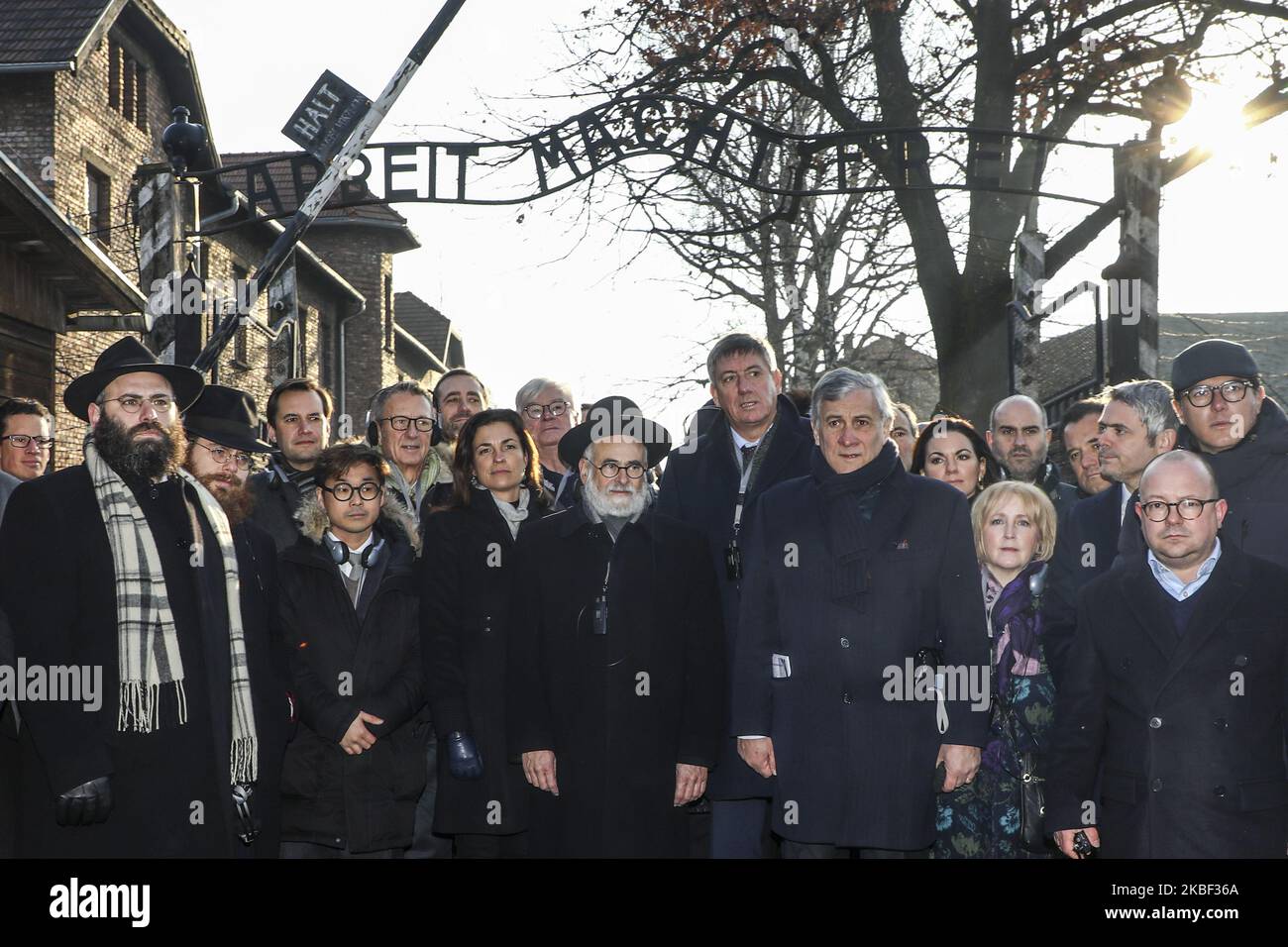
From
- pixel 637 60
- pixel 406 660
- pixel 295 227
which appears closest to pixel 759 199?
pixel 637 60

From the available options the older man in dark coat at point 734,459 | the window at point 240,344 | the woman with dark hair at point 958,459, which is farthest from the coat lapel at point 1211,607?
the window at point 240,344

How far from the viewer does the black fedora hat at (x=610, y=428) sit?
5742 mm

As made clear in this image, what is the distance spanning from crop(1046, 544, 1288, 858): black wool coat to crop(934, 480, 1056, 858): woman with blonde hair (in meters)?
0.35

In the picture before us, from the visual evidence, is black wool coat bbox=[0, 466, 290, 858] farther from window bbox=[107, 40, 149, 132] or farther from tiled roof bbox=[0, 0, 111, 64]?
window bbox=[107, 40, 149, 132]

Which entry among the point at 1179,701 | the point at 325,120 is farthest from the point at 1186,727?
the point at 325,120

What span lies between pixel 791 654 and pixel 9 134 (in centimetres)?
1981

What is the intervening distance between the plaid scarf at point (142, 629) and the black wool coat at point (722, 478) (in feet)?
6.71

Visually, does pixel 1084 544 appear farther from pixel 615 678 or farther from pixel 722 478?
pixel 615 678

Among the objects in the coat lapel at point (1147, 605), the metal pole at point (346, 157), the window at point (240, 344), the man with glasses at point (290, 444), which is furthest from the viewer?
the window at point (240, 344)

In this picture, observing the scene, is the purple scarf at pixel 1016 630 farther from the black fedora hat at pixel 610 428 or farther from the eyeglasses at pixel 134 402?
the eyeglasses at pixel 134 402

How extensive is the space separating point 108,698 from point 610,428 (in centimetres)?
225

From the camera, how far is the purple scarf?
526cm

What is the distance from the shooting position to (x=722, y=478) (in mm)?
Result: 6195

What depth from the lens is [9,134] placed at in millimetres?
21000
